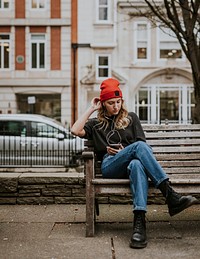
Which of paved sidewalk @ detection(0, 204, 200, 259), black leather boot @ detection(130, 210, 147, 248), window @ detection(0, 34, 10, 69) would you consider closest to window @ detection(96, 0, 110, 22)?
window @ detection(0, 34, 10, 69)

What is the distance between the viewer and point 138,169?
170 inches

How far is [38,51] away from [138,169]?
2271 cm

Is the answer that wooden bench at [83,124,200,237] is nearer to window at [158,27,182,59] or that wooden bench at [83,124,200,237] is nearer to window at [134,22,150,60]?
window at [134,22,150,60]

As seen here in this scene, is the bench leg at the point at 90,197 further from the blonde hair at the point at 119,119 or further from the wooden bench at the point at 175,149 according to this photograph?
the blonde hair at the point at 119,119

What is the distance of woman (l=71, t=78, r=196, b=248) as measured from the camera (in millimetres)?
4242

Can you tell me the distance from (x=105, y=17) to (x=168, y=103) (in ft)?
19.7

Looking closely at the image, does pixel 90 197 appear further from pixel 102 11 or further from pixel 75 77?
pixel 102 11

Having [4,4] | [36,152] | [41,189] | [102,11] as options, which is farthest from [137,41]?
[41,189]

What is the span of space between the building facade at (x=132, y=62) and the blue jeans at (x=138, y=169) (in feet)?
68.6

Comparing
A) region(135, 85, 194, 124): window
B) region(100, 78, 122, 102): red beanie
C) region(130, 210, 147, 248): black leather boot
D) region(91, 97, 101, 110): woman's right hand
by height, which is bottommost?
region(130, 210, 147, 248): black leather boot

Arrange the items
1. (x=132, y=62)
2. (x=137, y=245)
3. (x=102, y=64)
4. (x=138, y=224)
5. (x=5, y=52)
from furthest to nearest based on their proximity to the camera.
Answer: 1. (x=5, y=52)
2. (x=102, y=64)
3. (x=132, y=62)
4. (x=138, y=224)
5. (x=137, y=245)

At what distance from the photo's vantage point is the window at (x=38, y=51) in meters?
25.9

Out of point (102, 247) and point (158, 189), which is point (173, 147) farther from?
point (102, 247)

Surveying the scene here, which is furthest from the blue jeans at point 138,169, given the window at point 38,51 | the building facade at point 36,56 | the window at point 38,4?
the window at point 38,4
